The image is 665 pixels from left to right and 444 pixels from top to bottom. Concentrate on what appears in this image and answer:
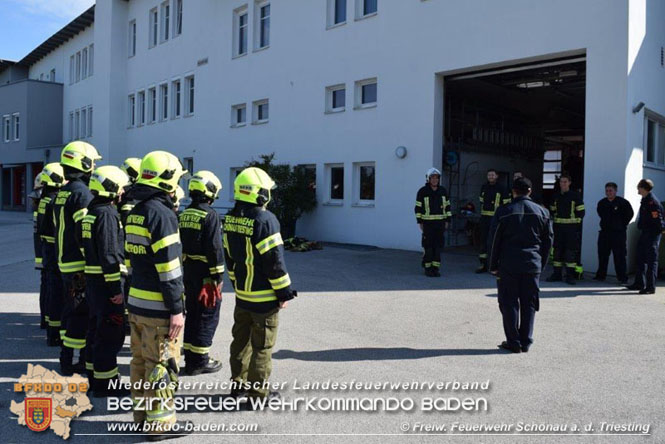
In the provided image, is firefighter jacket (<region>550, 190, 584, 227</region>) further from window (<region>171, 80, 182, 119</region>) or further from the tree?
window (<region>171, 80, 182, 119</region>)

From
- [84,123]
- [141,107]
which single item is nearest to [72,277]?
[141,107]

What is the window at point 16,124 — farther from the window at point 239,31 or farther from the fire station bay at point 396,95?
the window at point 239,31

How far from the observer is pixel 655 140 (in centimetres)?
1385

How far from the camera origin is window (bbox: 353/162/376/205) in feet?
54.9

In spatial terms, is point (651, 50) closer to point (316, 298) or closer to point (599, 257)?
point (599, 257)

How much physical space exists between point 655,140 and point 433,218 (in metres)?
6.64

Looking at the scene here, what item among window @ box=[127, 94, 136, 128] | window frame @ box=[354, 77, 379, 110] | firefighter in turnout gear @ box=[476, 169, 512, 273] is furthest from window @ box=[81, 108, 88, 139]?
firefighter in turnout gear @ box=[476, 169, 512, 273]

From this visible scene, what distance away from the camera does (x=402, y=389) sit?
511 cm

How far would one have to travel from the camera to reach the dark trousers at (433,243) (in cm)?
1136

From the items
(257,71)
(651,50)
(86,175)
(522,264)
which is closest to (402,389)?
(522,264)

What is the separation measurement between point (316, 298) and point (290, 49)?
12.0 metres

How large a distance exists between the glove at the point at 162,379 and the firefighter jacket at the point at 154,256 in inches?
14.0

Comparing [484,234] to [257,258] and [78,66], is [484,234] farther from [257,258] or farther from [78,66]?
[78,66]

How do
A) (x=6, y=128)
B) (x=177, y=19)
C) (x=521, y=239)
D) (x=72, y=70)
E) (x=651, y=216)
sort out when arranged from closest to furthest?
1. (x=521, y=239)
2. (x=651, y=216)
3. (x=177, y=19)
4. (x=72, y=70)
5. (x=6, y=128)
